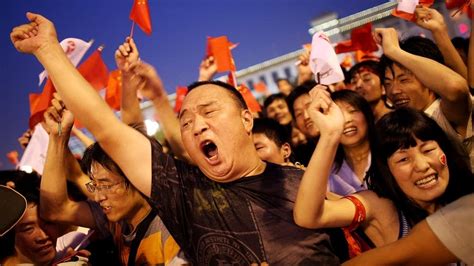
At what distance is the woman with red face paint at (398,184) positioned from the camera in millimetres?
1894

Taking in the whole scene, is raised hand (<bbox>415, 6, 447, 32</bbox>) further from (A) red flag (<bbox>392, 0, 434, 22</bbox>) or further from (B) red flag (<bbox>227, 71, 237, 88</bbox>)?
(B) red flag (<bbox>227, 71, 237, 88</bbox>)

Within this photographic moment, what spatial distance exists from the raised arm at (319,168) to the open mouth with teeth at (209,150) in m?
0.39

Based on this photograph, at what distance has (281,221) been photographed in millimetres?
1819

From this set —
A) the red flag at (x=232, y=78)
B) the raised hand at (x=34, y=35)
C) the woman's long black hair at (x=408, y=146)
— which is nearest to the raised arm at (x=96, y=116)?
the raised hand at (x=34, y=35)

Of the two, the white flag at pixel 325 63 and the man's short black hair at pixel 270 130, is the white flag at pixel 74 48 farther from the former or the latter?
the white flag at pixel 325 63

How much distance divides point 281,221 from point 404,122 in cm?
88

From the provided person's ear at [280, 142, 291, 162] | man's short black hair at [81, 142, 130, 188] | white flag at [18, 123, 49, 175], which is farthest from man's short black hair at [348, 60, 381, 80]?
white flag at [18, 123, 49, 175]

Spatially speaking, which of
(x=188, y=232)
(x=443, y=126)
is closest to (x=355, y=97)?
(x=443, y=126)

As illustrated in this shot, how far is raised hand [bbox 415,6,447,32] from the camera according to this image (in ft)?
9.64

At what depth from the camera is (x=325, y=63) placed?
2340 mm

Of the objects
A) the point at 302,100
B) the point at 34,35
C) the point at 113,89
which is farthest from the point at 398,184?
the point at 113,89

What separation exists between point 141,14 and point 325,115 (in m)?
2.05

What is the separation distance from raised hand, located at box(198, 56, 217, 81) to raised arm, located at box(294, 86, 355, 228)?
73.1 inches

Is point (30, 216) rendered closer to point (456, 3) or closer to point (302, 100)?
point (302, 100)
